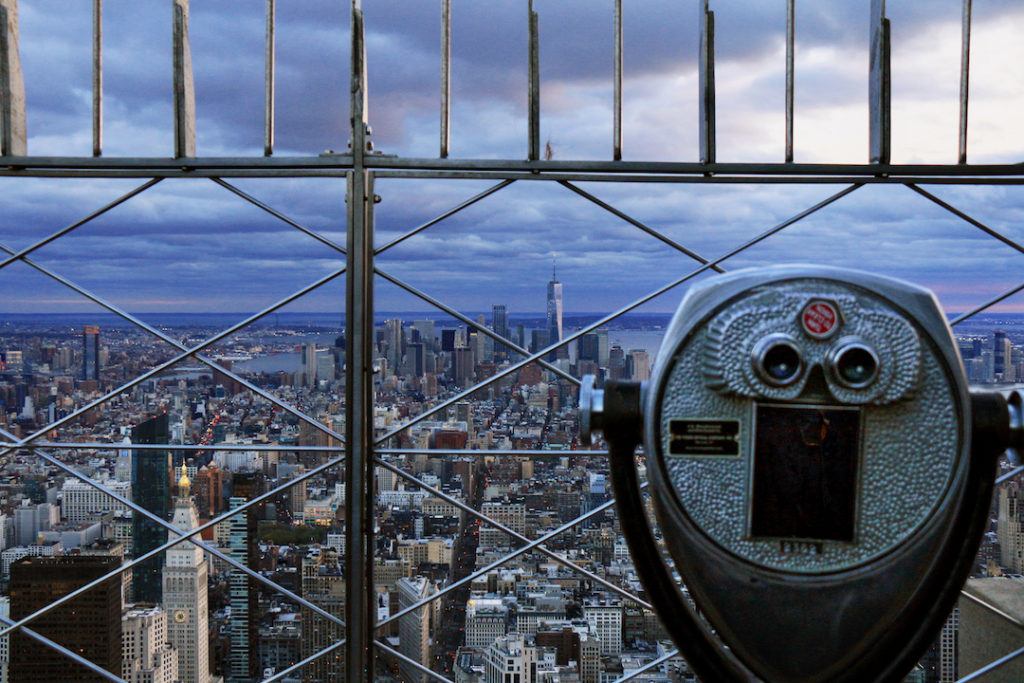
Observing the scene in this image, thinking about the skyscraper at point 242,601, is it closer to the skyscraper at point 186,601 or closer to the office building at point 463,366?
the skyscraper at point 186,601

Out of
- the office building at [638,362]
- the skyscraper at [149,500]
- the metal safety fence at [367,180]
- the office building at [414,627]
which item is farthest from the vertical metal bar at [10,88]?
the office building at [638,362]

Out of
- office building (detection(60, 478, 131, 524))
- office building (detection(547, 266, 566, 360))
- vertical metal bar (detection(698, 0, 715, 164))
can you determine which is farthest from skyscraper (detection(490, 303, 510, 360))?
office building (detection(60, 478, 131, 524))

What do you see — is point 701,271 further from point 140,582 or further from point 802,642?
point 140,582

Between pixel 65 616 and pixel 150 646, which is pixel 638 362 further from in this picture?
pixel 65 616

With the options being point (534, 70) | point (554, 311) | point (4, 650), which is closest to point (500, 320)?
point (554, 311)

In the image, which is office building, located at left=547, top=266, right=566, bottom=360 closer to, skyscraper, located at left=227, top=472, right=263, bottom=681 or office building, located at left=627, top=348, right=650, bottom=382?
office building, located at left=627, top=348, right=650, bottom=382
